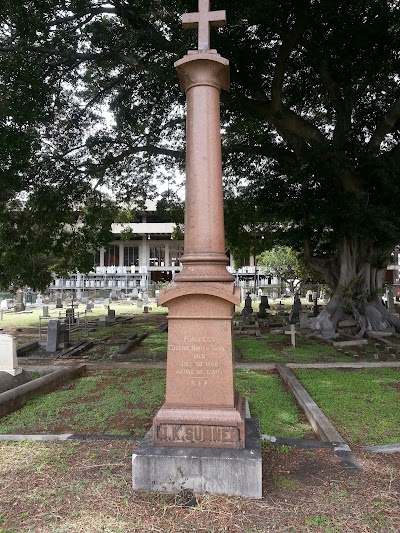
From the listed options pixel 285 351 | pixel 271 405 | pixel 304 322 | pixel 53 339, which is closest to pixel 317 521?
pixel 271 405

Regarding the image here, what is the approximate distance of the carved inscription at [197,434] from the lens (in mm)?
3875

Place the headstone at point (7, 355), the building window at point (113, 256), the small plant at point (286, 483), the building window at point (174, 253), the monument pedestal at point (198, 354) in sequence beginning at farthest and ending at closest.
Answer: the building window at point (113, 256) → the building window at point (174, 253) → the headstone at point (7, 355) → the monument pedestal at point (198, 354) → the small plant at point (286, 483)

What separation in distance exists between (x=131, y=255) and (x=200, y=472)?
2112 inches

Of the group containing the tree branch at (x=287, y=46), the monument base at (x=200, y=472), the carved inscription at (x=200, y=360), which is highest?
the tree branch at (x=287, y=46)

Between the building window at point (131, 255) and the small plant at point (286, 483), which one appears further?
the building window at point (131, 255)

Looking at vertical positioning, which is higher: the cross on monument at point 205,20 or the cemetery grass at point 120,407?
the cross on monument at point 205,20

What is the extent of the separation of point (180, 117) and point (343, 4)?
640cm

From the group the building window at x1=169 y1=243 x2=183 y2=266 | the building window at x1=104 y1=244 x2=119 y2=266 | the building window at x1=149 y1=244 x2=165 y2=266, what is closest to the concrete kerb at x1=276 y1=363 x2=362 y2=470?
the building window at x1=169 y1=243 x2=183 y2=266

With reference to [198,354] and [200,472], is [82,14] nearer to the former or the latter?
[198,354]

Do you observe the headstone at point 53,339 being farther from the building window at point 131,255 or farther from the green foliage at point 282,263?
the building window at point 131,255

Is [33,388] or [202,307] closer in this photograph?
[202,307]

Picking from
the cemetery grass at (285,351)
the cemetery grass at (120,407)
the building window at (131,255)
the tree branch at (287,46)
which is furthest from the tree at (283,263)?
the cemetery grass at (120,407)

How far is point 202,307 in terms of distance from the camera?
414cm

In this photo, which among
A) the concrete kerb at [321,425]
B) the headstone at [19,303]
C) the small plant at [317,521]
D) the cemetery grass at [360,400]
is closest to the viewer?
the small plant at [317,521]
